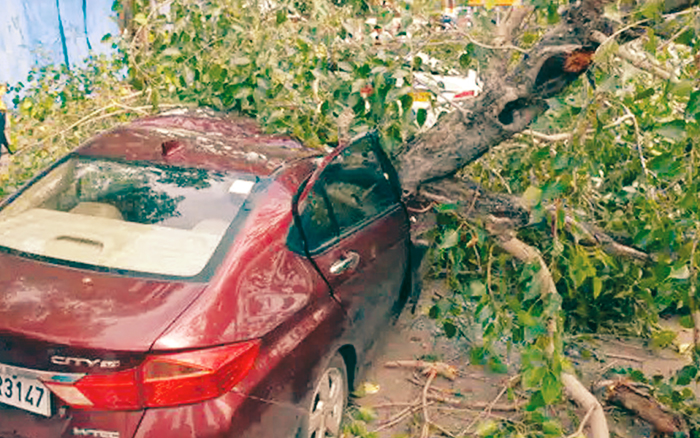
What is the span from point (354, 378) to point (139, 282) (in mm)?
1364

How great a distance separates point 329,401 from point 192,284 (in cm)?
104

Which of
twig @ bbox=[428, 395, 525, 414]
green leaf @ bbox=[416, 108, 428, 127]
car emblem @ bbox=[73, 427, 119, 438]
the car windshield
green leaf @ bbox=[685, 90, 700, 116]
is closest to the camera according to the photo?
car emblem @ bbox=[73, 427, 119, 438]

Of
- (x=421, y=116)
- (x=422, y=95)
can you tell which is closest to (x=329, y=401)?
(x=421, y=116)

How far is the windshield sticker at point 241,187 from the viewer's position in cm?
348

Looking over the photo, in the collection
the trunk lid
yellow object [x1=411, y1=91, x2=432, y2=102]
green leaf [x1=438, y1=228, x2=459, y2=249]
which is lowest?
green leaf [x1=438, y1=228, x2=459, y2=249]

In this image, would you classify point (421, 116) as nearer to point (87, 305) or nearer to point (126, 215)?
point (126, 215)

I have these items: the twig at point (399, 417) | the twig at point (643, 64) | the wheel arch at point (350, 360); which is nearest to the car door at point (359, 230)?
the wheel arch at point (350, 360)

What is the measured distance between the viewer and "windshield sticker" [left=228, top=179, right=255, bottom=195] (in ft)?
11.4

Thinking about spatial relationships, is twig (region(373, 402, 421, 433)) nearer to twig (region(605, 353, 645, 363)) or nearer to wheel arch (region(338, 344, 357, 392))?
wheel arch (region(338, 344, 357, 392))

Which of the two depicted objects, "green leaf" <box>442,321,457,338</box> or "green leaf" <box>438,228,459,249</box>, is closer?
"green leaf" <box>438,228,459,249</box>

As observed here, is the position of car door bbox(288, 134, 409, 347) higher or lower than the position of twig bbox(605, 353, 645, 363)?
higher

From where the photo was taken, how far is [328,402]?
3629 mm

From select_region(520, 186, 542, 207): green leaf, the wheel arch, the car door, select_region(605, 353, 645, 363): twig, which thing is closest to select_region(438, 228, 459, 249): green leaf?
the car door

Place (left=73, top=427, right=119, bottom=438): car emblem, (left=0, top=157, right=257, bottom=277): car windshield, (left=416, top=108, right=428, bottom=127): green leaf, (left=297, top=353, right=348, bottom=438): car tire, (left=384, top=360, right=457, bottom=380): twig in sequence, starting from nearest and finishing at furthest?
1. (left=73, top=427, right=119, bottom=438): car emblem
2. (left=0, top=157, right=257, bottom=277): car windshield
3. (left=297, top=353, right=348, bottom=438): car tire
4. (left=416, top=108, right=428, bottom=127): green leaf
5. (left=384, top=360, right=457, bottom=380): twig
